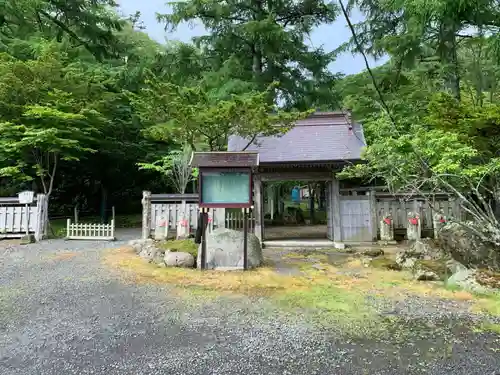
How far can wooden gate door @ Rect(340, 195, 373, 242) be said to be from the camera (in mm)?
9602

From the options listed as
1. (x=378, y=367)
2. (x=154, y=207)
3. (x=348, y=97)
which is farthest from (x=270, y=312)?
(x=348, y=97)

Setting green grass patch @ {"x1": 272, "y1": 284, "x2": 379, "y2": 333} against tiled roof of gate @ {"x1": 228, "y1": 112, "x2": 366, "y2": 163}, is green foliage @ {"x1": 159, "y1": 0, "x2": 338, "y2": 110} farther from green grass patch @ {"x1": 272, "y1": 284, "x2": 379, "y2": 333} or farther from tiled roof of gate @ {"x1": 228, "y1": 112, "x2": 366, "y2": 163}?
green grass patch @ {"x1": 272, "y1": 284, "x2": 379, "y2": 333}

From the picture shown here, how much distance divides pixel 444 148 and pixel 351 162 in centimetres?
364

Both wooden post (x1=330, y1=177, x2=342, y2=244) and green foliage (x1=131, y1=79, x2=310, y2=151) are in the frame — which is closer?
green foliage (x1=131, y1=79, x2=310, y2=151)

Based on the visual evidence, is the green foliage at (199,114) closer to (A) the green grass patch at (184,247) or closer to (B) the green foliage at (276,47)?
(A) the green grass patch at (184,247)

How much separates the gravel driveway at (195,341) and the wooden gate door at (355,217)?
5.29 m

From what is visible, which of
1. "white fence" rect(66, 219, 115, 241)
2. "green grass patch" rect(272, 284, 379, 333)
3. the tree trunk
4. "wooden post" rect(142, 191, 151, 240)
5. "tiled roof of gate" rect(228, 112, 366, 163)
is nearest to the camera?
"green grass patch" rect(272, 284, 379, 333)

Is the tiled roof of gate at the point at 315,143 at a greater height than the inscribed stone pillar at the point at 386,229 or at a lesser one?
greater

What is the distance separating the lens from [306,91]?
47.3 ft

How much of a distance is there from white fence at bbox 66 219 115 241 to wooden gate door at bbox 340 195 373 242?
22.2ft

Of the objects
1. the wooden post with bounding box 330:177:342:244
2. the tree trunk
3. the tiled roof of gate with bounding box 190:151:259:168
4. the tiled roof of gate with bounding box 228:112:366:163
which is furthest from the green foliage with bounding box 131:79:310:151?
the tree trunk

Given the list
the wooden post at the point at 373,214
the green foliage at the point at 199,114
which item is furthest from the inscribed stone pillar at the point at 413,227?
the green foliage at the point at 199,114

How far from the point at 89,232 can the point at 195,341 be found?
26.9ft

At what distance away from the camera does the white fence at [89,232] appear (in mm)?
10078
